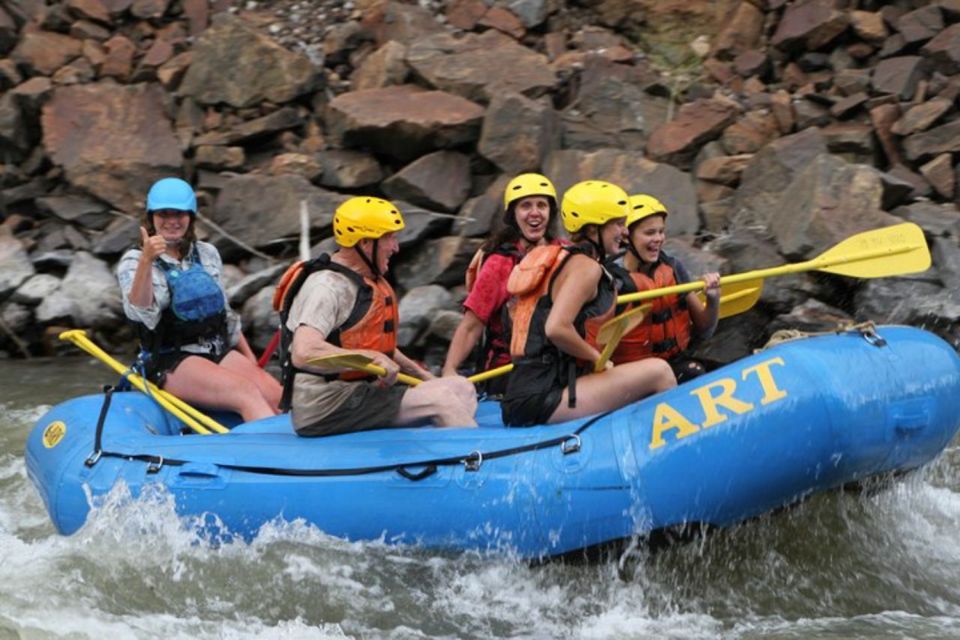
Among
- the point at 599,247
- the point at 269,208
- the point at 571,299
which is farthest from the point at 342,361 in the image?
the point at 269,208

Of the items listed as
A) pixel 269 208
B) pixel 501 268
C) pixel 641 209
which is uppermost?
pixel 641 209

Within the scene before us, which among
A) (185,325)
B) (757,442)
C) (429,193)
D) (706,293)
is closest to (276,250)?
(429,193)

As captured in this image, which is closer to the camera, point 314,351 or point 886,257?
point 314,351

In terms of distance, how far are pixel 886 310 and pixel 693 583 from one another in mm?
3727

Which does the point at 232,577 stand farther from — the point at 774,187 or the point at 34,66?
the point at 34,66

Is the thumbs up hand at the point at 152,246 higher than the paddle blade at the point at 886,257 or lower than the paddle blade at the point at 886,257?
lower

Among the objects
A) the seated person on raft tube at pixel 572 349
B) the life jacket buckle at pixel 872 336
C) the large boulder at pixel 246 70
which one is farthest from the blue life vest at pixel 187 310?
the large boulder at pixel 246 70

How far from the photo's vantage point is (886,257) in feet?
18.7

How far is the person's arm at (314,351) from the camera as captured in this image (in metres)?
5.19

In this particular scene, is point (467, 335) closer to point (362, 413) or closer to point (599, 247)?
point (362, 413)

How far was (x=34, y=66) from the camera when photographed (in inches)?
462

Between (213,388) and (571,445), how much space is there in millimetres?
1874

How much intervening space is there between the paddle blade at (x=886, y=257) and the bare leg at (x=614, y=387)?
0.82 meters

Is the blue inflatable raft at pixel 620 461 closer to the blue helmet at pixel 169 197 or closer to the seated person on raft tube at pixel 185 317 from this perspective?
the seated person on raft tube at pixel 185 317
